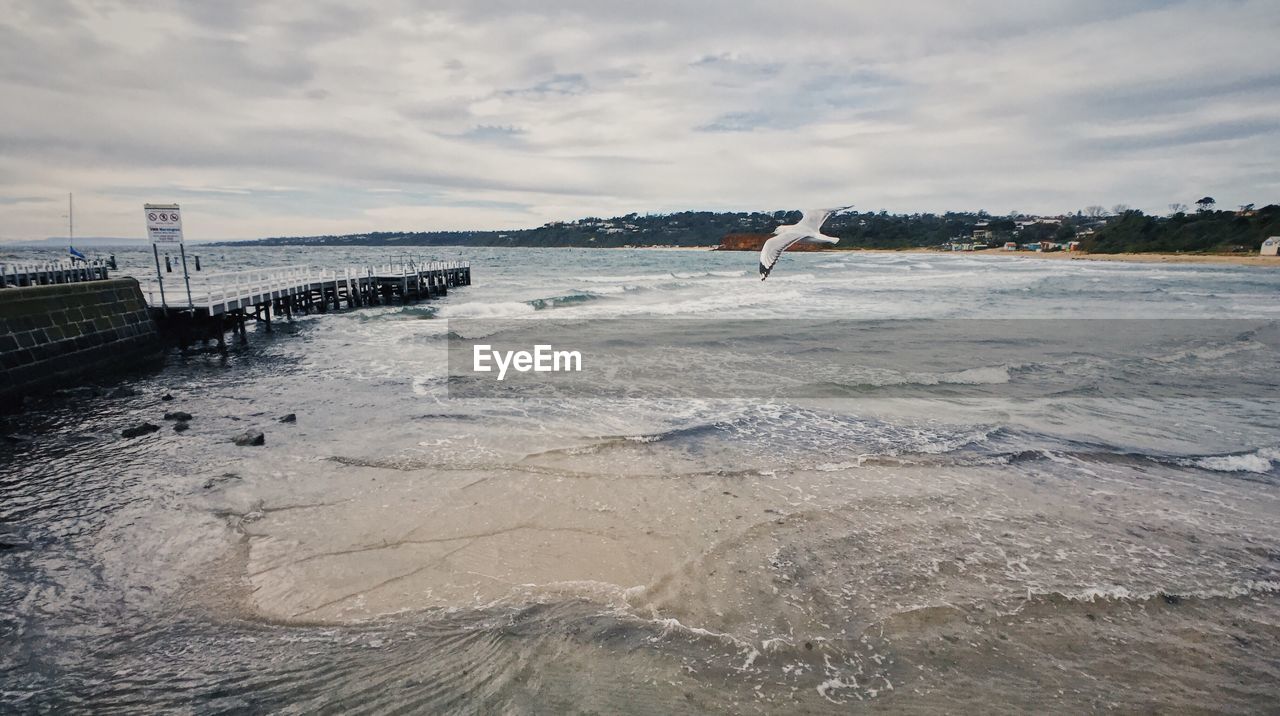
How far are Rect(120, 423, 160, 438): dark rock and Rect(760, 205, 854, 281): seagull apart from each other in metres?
9.72

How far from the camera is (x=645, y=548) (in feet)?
19.4

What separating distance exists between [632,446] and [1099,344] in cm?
1728

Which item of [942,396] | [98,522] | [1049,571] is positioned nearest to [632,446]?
[1049,571]

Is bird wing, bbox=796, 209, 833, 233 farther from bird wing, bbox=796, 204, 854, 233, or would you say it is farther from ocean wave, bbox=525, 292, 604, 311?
ocean wave, bbox=525, 292, 604, 311

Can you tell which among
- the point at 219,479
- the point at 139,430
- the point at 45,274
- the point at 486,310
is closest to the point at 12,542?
the point at 219,479

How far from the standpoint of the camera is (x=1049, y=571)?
5.47 meters

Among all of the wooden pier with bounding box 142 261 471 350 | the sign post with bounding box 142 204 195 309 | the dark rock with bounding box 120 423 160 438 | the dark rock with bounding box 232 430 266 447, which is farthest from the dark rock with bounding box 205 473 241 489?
the wooden pier with bounding box 142 261 471 350

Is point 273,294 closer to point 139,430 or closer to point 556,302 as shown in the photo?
point 556,302

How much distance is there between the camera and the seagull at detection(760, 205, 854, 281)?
948 cm

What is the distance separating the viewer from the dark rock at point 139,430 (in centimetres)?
938

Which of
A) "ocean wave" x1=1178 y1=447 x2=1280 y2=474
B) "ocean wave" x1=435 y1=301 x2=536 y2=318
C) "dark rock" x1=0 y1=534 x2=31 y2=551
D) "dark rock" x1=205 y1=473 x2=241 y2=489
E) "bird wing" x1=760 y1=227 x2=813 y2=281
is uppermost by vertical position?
"bird wing" x1=760 y1=227 x2=813 y2=281

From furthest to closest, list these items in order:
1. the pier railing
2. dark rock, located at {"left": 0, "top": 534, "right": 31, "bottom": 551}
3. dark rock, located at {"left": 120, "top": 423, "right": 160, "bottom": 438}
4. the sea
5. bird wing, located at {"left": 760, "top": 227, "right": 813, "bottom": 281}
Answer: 1. the pier railing
2. bird wing, located at {"left": 760, "top": 227, "right": 813, "bottom": 281}
3. dark rock, located at {"left": 120, "top": 423, "right": 160, "bottom": 438}
4. dark rock, located at {"left": 0, "top": 534, "right": 31, "bottom": 551}
5. the sea

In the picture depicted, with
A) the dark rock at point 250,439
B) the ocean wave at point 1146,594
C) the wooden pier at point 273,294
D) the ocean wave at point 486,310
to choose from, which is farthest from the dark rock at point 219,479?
the ocean wave at point 486,310

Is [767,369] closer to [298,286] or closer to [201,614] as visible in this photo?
[201,614]
